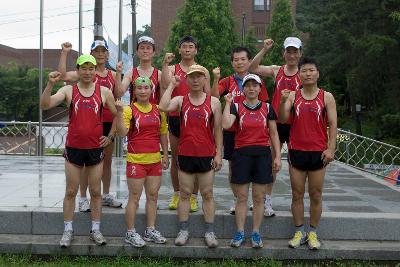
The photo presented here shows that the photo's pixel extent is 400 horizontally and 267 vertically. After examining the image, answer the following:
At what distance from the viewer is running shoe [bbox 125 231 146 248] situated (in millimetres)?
5540

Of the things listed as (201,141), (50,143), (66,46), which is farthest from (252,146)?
(50,143)

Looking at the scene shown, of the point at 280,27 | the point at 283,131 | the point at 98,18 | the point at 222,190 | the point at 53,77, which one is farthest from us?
the point at 280,27

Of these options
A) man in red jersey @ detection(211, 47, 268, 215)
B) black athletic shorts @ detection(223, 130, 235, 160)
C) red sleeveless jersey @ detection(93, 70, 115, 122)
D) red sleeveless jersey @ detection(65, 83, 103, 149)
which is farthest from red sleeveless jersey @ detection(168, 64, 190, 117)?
red sleeveless jersey @ detection(65, 83, 103, 149)

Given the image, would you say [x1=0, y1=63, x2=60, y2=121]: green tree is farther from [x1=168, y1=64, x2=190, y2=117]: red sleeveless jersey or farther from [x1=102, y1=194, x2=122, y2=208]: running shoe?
[x1=168, y1=64, x2=190, y2=117]: red sleeveless jersey

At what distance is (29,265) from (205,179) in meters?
2.11

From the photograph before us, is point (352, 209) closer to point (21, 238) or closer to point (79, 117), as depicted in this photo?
point (79, 117)

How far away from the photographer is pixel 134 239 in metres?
5.55

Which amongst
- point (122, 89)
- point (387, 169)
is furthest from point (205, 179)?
point (387, 169)

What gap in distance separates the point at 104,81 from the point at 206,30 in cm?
2373

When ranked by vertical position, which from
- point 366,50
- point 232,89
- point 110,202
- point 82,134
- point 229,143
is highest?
point 366,50

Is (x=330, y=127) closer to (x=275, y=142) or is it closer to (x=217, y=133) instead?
(x=275, y=142)

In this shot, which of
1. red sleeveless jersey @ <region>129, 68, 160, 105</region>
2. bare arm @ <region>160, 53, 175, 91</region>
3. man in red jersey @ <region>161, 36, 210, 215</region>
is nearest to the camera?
bare arm @ <region>160, 53, 175, 91</region>

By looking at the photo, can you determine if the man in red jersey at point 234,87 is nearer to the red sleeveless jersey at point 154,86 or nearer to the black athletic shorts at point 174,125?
the black athletic shorts at point 174,125

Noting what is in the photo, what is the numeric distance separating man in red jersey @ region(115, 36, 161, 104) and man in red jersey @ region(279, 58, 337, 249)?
1527 millimetres
